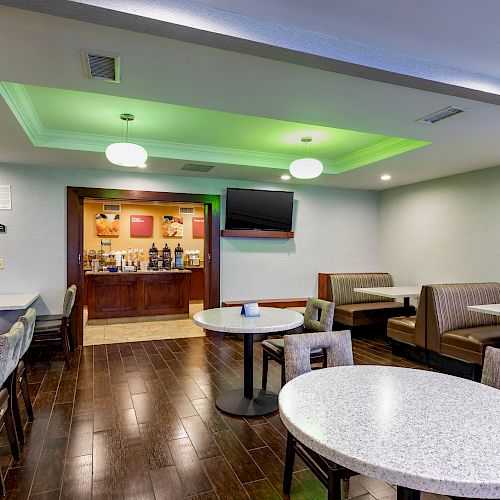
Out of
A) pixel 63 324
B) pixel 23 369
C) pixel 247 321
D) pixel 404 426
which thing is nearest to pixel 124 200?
pixel 63 324

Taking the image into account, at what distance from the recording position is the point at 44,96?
3326 millimetres

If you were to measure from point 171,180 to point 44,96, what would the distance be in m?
2.56

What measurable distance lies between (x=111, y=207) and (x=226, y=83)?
7123 millimetres

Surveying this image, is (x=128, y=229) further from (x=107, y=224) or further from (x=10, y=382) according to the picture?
(x=10, y=382)

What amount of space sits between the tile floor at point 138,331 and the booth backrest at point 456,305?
10.9ft

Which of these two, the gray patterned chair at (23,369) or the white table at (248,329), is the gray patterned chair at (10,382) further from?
the white table at (248,329)

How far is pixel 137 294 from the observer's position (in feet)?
23.2

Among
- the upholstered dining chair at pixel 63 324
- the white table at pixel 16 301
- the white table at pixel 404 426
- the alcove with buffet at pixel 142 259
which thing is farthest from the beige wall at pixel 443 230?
the white table at pixel 16 301

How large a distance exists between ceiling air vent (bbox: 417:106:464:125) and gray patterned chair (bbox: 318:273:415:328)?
3.20 m

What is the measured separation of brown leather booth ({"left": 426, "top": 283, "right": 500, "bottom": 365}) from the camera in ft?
13.1

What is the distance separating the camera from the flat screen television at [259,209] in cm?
605

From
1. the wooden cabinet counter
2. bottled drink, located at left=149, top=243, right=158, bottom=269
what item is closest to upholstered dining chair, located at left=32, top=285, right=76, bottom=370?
the wooden cabinet counter

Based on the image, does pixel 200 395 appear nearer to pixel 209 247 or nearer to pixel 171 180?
pixel 209 247

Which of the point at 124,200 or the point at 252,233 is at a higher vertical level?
the point at 124,200
